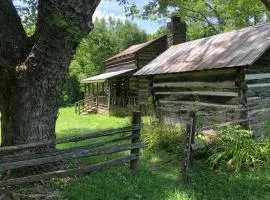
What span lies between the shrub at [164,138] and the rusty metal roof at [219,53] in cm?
241

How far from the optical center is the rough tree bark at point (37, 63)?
7.48m

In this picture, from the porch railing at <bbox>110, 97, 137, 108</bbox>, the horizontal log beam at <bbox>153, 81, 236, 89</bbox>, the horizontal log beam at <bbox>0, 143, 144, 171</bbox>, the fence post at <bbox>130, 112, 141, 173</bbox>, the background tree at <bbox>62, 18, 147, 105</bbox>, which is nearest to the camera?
the horizontal log beam at <bbox>0, 143, 144, 171</bbox>

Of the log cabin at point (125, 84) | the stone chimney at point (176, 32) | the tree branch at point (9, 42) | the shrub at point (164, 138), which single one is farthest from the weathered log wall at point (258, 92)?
the log cabin at point (125, 84)

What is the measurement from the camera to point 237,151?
348 inches

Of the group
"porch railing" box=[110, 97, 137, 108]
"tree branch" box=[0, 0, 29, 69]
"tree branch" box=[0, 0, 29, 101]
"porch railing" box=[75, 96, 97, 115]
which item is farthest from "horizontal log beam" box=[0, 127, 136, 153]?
"porch railing" box=[75, 96, 97, 115]

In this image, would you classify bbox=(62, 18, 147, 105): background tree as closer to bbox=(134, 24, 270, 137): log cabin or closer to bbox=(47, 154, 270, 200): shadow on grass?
bbox=(134, 24, 270, 137): log cabin

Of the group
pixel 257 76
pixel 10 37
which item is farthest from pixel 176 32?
pixel 10 37

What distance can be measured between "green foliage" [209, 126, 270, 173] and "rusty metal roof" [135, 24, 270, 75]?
8.08ft

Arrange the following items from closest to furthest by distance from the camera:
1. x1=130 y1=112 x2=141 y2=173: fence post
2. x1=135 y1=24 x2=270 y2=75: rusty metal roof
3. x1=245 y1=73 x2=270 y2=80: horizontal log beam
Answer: x1=130 y1=112 x2=141 y2=173: fence post < x1=135 y1=24 x2=270 y2=75: rusty metal roof < x1=245 y1=73 x2=270 y2=80: horizontal log beam

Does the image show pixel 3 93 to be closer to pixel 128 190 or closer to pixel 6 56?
pixel 6 56

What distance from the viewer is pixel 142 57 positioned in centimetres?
2897

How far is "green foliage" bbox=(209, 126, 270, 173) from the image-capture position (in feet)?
28.3

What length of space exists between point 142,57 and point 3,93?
842 inches

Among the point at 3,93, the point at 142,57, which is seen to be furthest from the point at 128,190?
the point at 142,57
